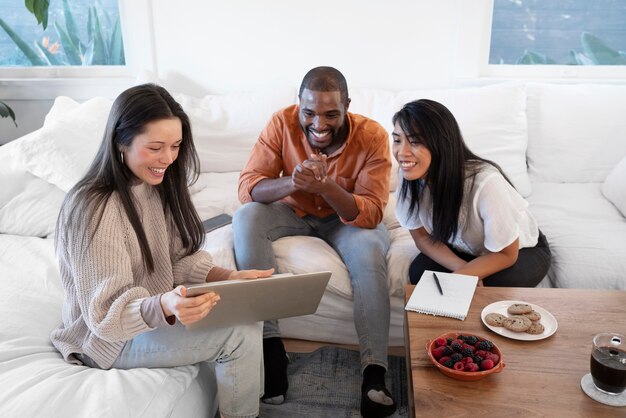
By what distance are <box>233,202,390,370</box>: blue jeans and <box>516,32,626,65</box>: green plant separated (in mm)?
1285

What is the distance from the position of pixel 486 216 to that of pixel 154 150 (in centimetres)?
91

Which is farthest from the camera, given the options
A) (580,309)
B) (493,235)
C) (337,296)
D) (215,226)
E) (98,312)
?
(215,226)

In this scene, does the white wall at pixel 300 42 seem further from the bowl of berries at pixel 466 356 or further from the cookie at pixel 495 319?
the bowl of berries at pixel 466 356

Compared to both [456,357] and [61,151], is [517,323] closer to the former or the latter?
[456,357]

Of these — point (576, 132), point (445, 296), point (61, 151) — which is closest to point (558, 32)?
point (576, 132)

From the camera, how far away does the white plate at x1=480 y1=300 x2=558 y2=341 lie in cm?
134

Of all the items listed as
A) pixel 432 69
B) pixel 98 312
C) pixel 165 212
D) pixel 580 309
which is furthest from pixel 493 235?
pixel 432 69

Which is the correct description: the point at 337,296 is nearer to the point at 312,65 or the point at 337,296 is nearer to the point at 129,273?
the point at 129,273

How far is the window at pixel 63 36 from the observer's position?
9.30ft

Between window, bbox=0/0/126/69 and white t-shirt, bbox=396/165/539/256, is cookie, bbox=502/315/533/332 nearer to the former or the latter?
white t-shirt, bbox=396/165/539/256

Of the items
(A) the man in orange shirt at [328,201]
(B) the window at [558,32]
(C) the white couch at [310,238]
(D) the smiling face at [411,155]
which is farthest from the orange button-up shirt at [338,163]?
(B) the window at [558,32]

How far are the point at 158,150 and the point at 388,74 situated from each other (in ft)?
5.20

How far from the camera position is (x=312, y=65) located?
8.92ft

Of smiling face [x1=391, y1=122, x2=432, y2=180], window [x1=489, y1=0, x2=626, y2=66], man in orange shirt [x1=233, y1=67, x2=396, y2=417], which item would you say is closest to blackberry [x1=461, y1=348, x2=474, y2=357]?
man in orange shirt [x1=233, y1=67, x2=396, y2=417]
